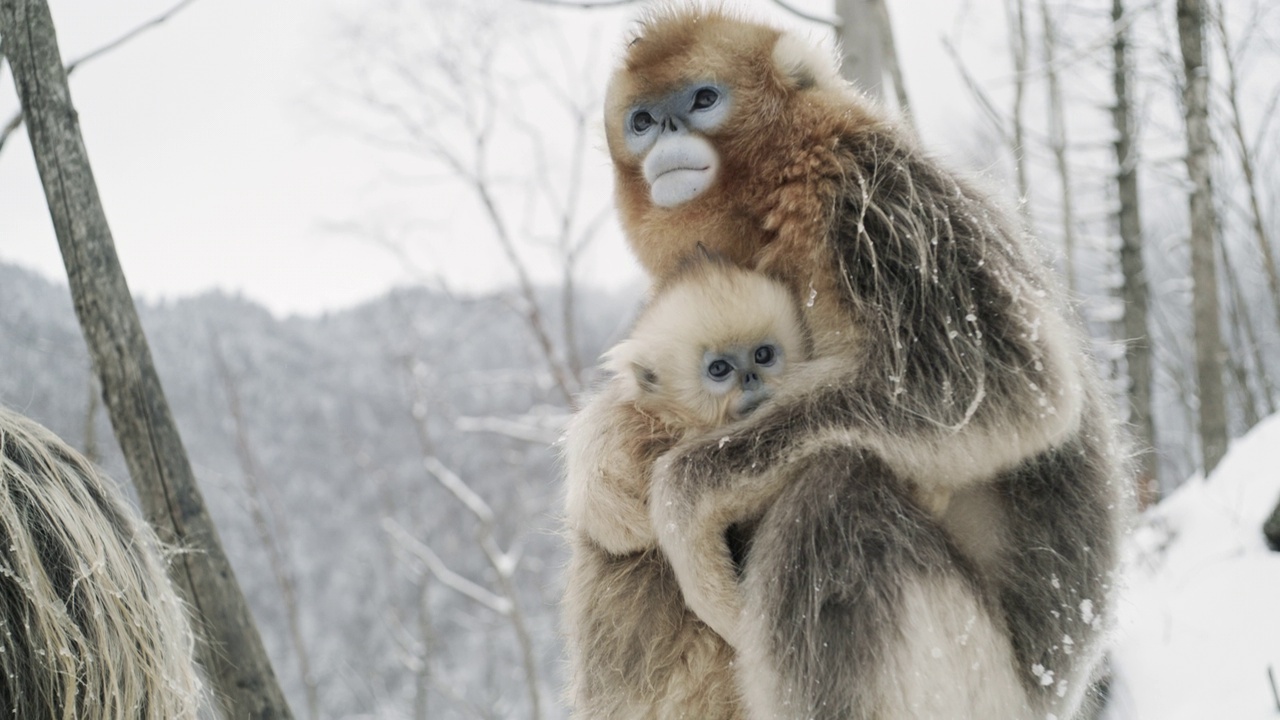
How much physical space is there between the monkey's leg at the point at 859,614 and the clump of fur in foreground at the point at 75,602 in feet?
3.18

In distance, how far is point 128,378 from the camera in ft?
6.79

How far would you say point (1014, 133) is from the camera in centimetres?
876

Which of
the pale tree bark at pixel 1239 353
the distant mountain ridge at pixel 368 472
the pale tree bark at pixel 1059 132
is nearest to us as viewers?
the pale tree bark at pixel 1239 353

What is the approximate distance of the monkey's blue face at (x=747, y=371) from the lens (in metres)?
1.89

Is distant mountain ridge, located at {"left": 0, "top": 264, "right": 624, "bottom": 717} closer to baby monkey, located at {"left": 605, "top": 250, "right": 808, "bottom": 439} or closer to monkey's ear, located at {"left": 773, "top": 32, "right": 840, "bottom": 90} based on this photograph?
baby monkey, located at {"left": 605, "top": 250, "right": 808, "bottom": 439}

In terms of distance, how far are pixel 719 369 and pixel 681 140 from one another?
492 millimetres

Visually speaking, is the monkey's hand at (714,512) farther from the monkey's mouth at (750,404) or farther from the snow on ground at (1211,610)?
the snow on ground at (1211,610)

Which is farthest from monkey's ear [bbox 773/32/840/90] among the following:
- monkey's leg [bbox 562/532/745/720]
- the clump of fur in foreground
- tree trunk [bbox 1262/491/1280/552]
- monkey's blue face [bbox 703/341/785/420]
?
tree trunk [bbox 1262/491/1280/552]

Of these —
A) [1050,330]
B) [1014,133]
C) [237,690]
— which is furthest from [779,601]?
[1014,133]

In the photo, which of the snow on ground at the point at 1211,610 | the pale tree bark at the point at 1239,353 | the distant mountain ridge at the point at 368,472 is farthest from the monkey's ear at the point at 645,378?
the distant mountain ridge at the point at 368,472

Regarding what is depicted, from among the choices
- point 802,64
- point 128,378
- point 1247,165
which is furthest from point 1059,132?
point 128,378

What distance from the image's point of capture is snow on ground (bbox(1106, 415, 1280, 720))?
9.08 feet

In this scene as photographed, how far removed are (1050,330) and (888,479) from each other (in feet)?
1.47

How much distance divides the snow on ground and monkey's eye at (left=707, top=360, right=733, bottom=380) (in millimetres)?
1088
